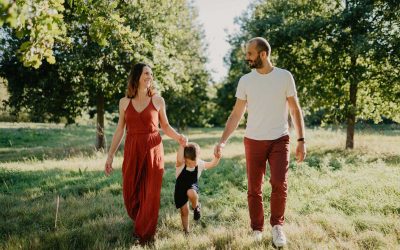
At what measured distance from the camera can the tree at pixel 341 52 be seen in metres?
15.1

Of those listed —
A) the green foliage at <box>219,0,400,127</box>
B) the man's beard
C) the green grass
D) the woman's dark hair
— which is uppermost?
the green foliage at <box>219,0,400,127</box>

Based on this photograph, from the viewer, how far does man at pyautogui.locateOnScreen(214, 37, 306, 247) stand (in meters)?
5.03

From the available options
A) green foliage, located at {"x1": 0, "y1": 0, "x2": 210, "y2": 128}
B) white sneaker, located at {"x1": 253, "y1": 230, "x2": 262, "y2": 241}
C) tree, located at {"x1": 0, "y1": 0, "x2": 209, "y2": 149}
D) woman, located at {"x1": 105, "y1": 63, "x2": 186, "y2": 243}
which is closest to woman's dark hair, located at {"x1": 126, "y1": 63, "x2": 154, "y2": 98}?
woman, located at {"x1": 105, "y1": 63, "x2": 186, "y2": 243}

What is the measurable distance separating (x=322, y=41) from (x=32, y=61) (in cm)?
1407

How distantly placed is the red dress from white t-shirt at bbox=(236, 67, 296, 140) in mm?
A: 1460

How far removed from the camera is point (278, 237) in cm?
489

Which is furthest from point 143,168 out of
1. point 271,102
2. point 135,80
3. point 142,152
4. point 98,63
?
point 98,63

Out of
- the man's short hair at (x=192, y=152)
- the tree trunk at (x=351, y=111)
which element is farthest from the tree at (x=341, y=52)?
the man's short hair at (x=192, y=152)

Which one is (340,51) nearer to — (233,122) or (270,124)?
(233,122)

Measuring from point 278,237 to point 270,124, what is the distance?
1429 millimetres

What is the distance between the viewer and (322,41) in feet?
53.9

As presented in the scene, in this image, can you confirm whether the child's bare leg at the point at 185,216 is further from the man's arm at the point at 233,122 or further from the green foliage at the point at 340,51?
the green foliage at the point at 340,51

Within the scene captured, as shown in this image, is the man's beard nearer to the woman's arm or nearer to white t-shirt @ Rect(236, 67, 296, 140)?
white t-shirt @ Rect(236, 67, 296, 140)

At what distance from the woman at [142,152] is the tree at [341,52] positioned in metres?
11.0
